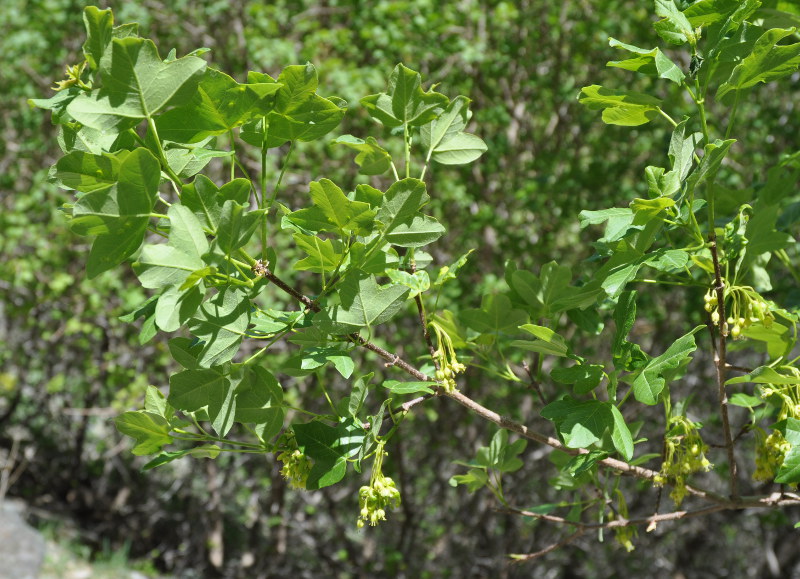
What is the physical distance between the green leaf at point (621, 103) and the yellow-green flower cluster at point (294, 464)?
498mm

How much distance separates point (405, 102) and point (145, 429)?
1.59 ft

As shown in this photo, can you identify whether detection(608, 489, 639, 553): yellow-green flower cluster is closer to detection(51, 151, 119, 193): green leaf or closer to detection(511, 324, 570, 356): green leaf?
detection(511, 324, 570, 356): green leaf

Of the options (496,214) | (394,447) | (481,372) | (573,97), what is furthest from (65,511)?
(573,97)

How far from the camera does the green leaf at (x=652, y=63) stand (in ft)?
2.66

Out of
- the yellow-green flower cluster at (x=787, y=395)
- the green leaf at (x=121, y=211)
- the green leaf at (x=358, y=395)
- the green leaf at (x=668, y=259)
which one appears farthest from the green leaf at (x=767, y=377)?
the green leaf at (x=121, y=211)

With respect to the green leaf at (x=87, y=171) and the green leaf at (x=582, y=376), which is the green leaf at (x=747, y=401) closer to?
the green leaf at (x=582, y=376)

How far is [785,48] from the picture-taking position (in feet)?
2.60

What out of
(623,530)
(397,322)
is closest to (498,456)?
(623,530)

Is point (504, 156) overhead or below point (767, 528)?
overhead

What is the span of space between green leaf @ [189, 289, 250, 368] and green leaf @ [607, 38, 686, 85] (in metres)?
0.44

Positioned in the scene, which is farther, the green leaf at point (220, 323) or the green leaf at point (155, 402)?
the green leaf at point (155, 402)

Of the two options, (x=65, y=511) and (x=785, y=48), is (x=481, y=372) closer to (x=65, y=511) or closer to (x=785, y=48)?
(x=785, y=48)

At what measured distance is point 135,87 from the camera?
700 millimetres

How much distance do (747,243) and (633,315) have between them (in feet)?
0.56
